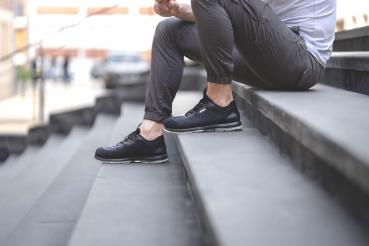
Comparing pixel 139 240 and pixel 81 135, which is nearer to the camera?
pixel 139 240

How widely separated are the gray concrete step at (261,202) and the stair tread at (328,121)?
0.12m

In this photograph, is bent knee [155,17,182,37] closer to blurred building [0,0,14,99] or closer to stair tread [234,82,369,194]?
stair tread [234,82,369,194]

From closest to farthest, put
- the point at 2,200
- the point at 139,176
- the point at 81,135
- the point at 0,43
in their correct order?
the point at 139,176
the point at 2,200
the point at 81,135
the point at 0,43

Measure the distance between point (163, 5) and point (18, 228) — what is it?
43.0 inches

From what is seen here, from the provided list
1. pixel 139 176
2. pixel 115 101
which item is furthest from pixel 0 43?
pixel 139 176

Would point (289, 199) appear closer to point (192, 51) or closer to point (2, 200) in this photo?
point (192, 51)

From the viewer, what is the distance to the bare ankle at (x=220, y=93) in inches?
89.8

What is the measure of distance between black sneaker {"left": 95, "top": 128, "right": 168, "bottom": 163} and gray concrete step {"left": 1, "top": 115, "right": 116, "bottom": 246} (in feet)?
0.77

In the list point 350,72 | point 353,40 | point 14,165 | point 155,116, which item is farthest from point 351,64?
point 14,165

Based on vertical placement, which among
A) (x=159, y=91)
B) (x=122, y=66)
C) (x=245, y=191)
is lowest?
(x=122, y=66)

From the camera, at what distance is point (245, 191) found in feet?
5.34

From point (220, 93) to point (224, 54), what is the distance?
0.18 metres

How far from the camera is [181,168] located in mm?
2441

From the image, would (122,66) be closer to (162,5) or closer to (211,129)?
(162,5)
